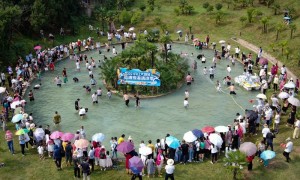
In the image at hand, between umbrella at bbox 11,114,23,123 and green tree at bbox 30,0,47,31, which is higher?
green tree at bbox 30,0,47,31

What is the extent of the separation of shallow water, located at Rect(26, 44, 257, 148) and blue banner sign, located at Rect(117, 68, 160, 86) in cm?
152

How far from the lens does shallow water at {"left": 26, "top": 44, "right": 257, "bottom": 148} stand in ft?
90.6

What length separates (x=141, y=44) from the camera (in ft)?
115

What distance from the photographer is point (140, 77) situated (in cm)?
3269

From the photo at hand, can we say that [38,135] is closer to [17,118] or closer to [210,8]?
[17,118]

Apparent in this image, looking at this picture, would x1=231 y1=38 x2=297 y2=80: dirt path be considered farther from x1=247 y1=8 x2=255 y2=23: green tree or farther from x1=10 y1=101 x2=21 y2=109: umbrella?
x1=10 y1=101 x2=21 y2=109: umbrella

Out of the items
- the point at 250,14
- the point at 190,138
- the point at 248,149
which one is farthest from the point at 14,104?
the point at 250,14

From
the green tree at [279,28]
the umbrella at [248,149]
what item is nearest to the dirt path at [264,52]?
the green tree at [279,28]

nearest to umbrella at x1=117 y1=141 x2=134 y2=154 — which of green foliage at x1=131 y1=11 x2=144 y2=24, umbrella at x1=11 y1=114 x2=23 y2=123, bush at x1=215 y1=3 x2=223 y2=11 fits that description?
umbrella at x1=11 y1=114 x2=23 y2=123

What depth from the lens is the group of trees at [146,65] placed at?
3328 cm

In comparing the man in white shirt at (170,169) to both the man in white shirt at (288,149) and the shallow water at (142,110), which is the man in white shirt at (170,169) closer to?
the shallow water at (142,110)

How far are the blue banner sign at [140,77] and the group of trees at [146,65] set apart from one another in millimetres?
484

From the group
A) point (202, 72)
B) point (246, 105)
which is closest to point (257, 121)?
point (246, 105)

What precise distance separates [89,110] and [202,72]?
12.5m
